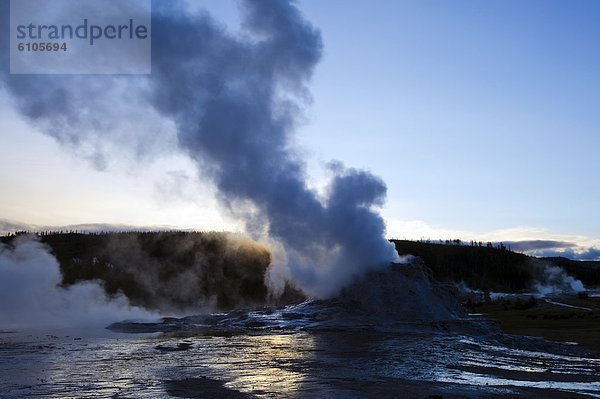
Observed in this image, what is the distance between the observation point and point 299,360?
14531mm

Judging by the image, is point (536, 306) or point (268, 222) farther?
point (536, 306)

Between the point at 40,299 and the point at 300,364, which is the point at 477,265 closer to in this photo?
the point at 40,299

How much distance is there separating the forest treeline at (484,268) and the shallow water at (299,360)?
57385 millimetres

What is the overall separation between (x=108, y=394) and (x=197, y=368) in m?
3.53

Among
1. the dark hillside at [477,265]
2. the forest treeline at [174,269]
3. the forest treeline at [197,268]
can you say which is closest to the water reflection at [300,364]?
the forest treeline at [197,268]

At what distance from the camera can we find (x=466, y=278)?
87.5m

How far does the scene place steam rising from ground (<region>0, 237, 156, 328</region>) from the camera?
3067cm

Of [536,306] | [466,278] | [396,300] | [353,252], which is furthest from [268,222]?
[466,278]

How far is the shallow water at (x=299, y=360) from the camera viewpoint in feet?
36.1

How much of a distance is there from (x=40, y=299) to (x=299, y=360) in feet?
86.2

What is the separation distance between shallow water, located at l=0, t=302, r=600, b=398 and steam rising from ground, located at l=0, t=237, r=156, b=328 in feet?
23.2

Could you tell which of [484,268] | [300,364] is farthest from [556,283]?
[300,364]

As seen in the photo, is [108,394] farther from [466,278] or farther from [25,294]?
[466,278]

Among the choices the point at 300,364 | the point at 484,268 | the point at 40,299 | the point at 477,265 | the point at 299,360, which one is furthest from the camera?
the point at 477,265
